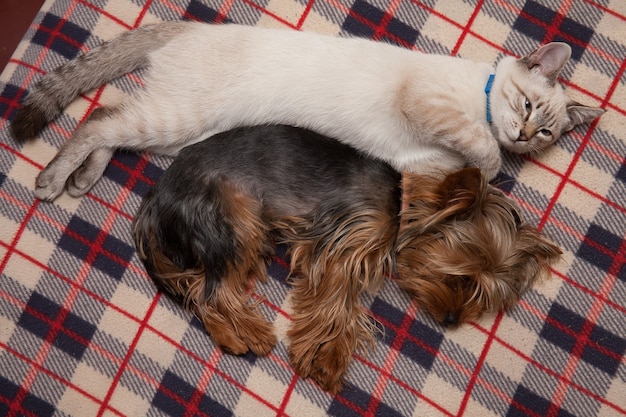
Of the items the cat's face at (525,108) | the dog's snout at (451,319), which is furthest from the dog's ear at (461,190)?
the dog's snout at (451,319)

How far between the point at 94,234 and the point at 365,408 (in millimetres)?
1348

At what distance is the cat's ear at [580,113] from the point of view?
2438mm

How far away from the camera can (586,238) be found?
2.59m

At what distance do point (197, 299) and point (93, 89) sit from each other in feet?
3.39

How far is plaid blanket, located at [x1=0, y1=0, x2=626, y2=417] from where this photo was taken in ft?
8.23

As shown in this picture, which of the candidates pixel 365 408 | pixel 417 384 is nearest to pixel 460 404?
pixel 417 384

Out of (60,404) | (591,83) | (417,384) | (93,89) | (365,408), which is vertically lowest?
(60,404)

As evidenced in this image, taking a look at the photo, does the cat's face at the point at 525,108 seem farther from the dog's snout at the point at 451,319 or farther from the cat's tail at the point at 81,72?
the cat's tail at the point at 81,72

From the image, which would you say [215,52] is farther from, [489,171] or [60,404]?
[60,404]

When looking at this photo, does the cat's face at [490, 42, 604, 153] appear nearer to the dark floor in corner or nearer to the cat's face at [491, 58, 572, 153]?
the cat's face at [491, 58, 572, 153]

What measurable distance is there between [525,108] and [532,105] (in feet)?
0.09

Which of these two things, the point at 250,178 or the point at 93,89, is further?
the point at 93,89

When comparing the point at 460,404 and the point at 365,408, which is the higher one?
the point at 460,404

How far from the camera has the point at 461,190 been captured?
220 centimetres
